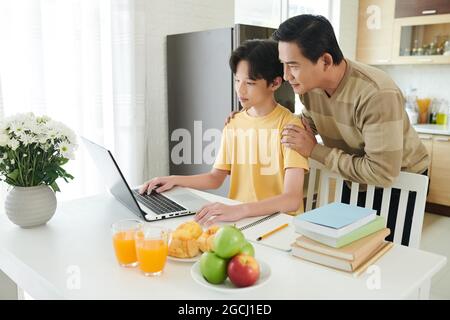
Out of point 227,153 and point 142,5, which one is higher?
point 142,5

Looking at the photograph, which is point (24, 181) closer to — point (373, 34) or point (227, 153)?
point (227, 153)

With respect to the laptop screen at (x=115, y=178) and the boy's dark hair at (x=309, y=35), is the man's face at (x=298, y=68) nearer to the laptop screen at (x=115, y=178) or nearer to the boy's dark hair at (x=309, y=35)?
the boy's dark hair at (x=309, y=35)

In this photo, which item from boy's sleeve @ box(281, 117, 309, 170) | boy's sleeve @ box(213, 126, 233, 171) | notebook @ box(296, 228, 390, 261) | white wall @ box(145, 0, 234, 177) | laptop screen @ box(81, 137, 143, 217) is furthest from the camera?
white wall @ box(145, 0, 234, 177)

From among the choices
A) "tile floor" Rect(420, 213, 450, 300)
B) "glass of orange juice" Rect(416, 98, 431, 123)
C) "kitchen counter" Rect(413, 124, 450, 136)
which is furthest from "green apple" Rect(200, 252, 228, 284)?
"glass of orange juice" Rect(416, 98, 431, 123)

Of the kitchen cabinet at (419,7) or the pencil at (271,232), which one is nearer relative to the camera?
the pencil at (271,232)

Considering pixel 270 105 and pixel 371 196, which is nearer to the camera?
pixel 371 196

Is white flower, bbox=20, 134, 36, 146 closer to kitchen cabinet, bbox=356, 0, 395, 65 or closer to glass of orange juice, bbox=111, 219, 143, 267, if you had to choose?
glass of orange juice, bbox=111, 219, 143, 267

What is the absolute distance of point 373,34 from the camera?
4.16 meters

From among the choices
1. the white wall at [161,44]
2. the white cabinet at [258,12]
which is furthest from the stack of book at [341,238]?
the white cabinet at [258,12]

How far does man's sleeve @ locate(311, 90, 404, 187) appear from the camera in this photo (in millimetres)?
1464

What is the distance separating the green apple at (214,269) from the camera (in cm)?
92

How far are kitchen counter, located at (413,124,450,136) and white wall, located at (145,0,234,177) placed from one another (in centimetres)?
213
